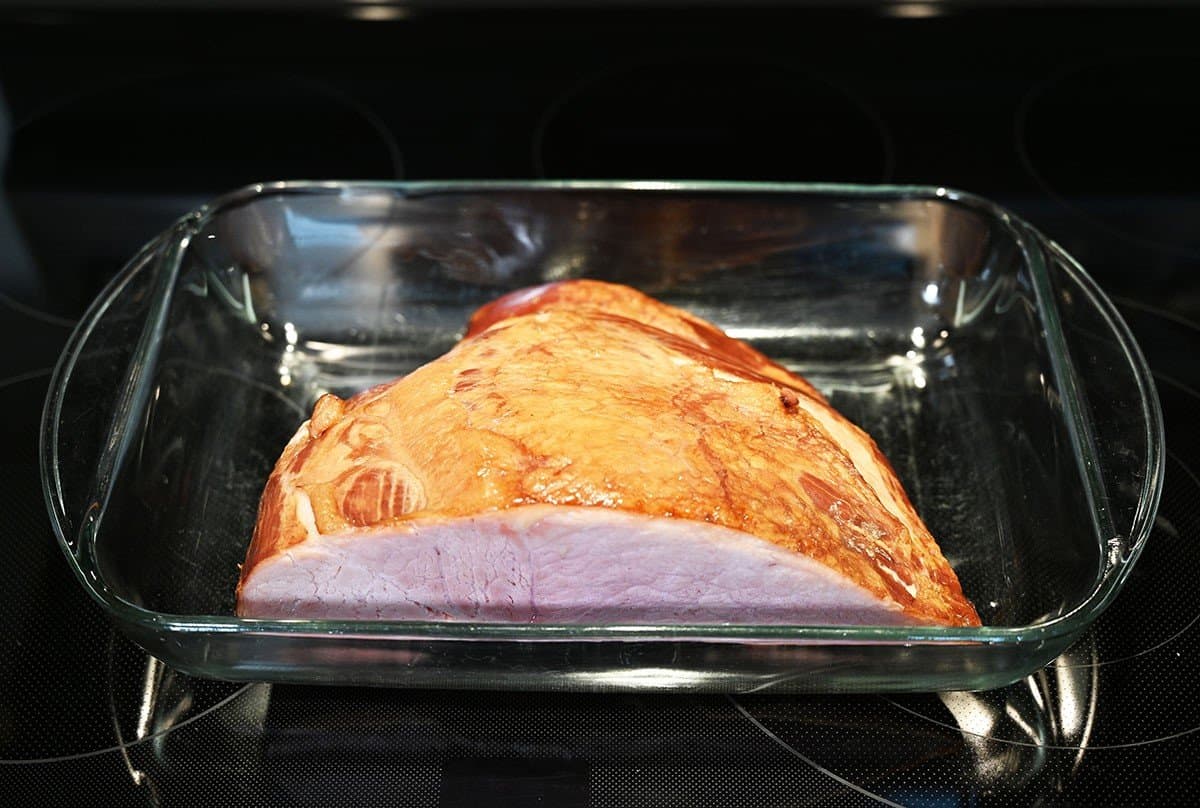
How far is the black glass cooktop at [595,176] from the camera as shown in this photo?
1.74 metres

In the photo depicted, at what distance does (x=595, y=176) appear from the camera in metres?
2.69

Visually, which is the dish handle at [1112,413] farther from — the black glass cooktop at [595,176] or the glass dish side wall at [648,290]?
the black glass cooktop at [595,176]

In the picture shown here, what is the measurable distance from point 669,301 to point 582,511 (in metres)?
0.80

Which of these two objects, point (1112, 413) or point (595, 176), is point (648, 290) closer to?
point (595, 176)

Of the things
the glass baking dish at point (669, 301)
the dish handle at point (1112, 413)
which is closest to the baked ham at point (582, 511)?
the glass baking dish at point (669, 301)

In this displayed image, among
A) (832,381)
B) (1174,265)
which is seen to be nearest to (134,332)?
(832,381)

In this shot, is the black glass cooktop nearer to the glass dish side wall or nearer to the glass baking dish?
the glass baking dish

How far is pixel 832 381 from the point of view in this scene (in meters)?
2.27

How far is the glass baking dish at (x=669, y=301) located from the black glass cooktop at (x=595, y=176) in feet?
0.32

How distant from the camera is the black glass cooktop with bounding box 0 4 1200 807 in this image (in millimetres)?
1740

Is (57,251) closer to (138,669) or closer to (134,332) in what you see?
(134,332)

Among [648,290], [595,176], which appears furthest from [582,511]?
[595,176]

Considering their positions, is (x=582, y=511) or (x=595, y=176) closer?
(x=582, y=511)

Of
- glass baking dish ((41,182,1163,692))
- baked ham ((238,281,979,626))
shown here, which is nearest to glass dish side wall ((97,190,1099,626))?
glass baking dish ((41,182,1163,692))
